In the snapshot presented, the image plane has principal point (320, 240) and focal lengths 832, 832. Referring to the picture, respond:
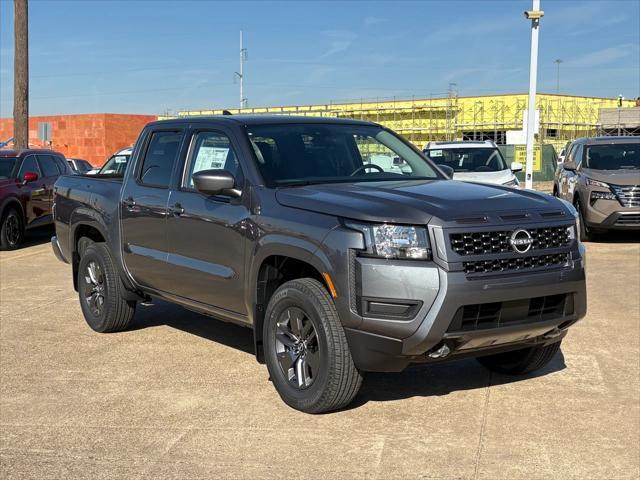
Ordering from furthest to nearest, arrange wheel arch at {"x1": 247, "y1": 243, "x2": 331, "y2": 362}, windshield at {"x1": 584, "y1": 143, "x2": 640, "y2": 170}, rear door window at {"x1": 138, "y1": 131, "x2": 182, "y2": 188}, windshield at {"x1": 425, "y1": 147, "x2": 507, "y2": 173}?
1. windshield at {"x1": 425, "y1": 147, "x2": 507, "y2": 173}
2. windshield at {"x1": 584, "y1": 143, "x2": 640, "y2": 170}
3. rear door window at {"x1": 138, "y1": 131, "x2": 182, "y2": 188}
4. wheel arch at {"x1": 247, "y1": 243, "x2": 331, "y2": 362}

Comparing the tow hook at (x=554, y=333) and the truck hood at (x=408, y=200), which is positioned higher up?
the truck hood at (x=408, y=200)

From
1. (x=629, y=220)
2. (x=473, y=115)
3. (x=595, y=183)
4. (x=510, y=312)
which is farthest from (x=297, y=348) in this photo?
(x=473, y=115)

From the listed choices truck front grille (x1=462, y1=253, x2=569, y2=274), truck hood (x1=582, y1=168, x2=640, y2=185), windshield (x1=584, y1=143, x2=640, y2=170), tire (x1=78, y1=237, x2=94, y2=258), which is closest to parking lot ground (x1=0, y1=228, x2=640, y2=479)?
tire (x1=78, y1=237, x2=94, y2=258)

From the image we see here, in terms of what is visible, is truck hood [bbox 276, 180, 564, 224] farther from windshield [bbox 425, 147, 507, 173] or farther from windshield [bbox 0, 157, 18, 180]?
windshield [bbox 425, 147, 507, 173]

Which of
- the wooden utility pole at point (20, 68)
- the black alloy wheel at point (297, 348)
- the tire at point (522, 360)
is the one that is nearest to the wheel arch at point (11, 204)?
the wooden utility pole at point (20, 68)

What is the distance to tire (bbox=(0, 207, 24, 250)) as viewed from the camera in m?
14.2

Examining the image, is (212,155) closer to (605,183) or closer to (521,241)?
(521,241)

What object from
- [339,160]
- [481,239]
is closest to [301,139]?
[339,160]

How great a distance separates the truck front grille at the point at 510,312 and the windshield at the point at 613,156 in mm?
9800

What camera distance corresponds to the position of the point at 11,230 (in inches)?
565

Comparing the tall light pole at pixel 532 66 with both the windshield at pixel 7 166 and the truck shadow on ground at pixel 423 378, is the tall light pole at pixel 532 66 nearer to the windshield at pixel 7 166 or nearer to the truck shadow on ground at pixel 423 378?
the windshield at pixel 7 166

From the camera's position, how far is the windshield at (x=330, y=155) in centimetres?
575

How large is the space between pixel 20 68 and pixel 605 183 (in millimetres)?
14857

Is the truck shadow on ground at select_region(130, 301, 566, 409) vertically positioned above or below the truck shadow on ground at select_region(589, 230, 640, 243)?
below
